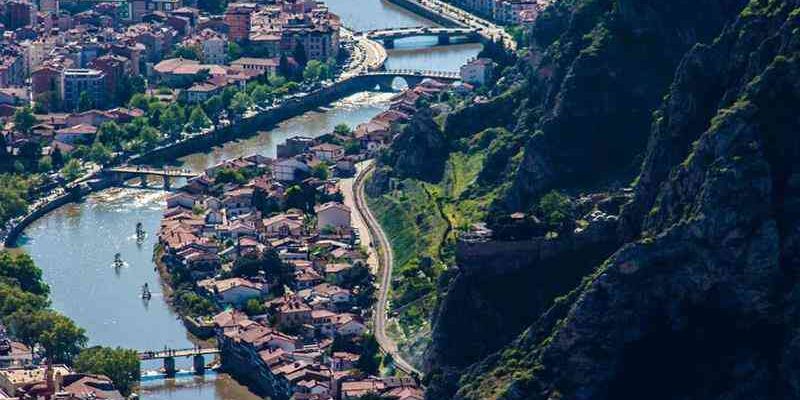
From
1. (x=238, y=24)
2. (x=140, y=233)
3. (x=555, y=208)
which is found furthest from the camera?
(x=238, y=24)

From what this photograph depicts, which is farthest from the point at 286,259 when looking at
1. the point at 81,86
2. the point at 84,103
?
the point at 81,86

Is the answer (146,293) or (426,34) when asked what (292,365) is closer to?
(146,293)

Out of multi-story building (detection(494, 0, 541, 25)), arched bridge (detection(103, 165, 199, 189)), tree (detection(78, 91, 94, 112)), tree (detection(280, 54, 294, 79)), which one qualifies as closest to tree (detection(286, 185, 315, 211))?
arched bridge (detection(103, 165, 199, 189))

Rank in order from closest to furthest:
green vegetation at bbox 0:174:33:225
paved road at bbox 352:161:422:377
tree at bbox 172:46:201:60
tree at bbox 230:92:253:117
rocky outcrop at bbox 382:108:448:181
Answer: paved road at bbox 352:161:422:377
rocky outcrop at bbox 382:108:448:181
green vegetation at bbox 0:174:33:225
tree at bbox 230:92:253:117
tree at bbox 172:46:201:60

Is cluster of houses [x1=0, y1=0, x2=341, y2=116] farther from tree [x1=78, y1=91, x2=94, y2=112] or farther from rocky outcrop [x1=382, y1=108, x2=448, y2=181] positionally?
rocky outcrop [x1=382, y1=108, x2=448, y2=181]

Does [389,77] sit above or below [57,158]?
below

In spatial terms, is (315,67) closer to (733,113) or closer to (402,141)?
(402,141)

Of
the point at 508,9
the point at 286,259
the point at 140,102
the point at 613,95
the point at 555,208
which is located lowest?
the point at 140,102

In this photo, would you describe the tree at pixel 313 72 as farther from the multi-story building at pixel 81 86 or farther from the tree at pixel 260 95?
the multi-story building at pixel 81 86
